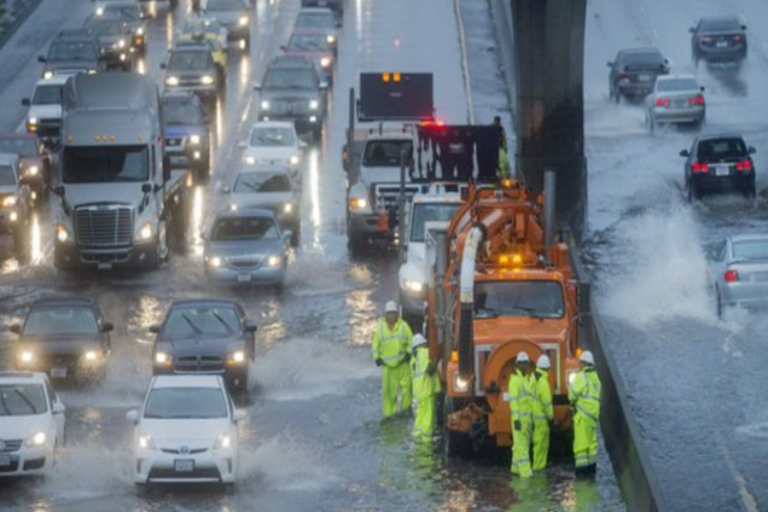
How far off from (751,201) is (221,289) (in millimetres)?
15934

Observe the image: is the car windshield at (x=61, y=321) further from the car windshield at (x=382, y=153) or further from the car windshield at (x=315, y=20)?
the car windshield at (x=315, y=20)

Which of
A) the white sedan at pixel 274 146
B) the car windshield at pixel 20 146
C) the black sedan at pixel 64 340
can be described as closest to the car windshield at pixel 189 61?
the white sedan at pixel 274 146

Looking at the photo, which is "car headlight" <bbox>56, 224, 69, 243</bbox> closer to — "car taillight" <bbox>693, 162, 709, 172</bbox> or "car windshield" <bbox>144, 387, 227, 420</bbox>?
"car taillight" <bbox>693, 162, 709, 172</bbox>

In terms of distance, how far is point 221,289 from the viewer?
4838 centimetres

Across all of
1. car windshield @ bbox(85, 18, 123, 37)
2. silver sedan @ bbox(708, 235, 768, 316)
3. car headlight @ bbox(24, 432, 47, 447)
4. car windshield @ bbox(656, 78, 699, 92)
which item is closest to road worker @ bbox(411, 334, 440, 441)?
car headlight @ bbox(24, 432, 47, 447)

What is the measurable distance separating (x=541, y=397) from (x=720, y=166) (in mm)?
28343

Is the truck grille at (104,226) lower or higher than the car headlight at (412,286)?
lower

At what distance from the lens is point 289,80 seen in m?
68.1

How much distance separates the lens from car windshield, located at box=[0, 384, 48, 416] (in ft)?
105

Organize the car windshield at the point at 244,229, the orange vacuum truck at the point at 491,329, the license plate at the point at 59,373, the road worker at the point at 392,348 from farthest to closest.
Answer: the car windshield at the point at 244,229 → the license plate at the point at 59,373 → the road worker at the point at 392,348 → the orange vacuum truck at the point at 491,329

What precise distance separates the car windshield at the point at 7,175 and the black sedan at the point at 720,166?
16.1 meters

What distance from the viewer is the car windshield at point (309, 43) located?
3012 inches

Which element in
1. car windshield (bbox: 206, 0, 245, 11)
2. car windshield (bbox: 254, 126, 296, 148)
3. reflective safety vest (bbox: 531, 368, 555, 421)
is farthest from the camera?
car windshield (bbox: 206, 0, 245, 11)

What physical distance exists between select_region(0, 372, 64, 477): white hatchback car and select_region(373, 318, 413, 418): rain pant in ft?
16.0
